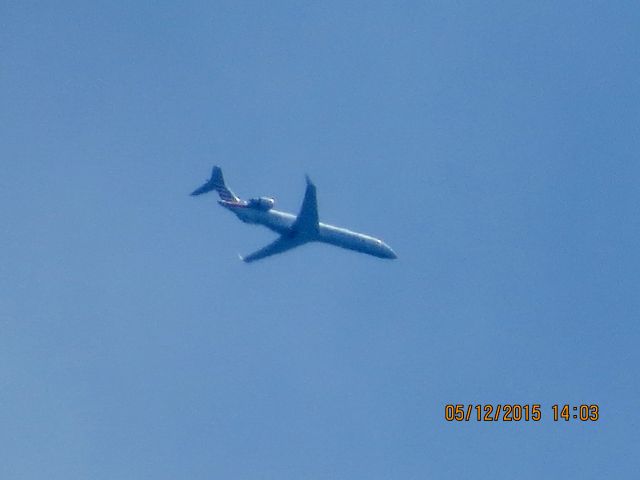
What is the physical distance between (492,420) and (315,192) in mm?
26695

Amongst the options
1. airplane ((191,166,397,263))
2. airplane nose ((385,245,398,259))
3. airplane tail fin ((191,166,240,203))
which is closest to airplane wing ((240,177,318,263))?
airplane ((191,166,397,263))

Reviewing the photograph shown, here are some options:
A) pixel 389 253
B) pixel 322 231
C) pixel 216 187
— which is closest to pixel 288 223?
pixel 322 231

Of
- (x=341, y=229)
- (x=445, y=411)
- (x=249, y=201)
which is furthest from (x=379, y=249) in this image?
(x=445, y=411)

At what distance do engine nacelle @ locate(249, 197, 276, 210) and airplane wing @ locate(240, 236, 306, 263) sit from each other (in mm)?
5503

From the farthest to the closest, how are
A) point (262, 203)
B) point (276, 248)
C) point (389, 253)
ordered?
point (389, 253), point (276, 248), point (262, 203)

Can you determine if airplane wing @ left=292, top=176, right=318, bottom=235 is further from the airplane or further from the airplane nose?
the airplane nose

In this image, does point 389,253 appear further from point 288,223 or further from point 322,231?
point 288,223

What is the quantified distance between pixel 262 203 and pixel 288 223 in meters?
4.06

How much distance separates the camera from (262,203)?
73312mm

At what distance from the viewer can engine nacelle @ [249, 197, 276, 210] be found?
73.2m

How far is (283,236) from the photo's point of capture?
3073 inches

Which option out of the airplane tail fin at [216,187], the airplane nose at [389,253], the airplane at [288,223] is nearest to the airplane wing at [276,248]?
the airplane at [288,223]

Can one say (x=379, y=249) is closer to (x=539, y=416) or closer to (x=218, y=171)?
(x=218, y=171)

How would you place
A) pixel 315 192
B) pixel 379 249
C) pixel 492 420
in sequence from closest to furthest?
pixel 492 420 < pixel 315 192 < pixel 379 249
